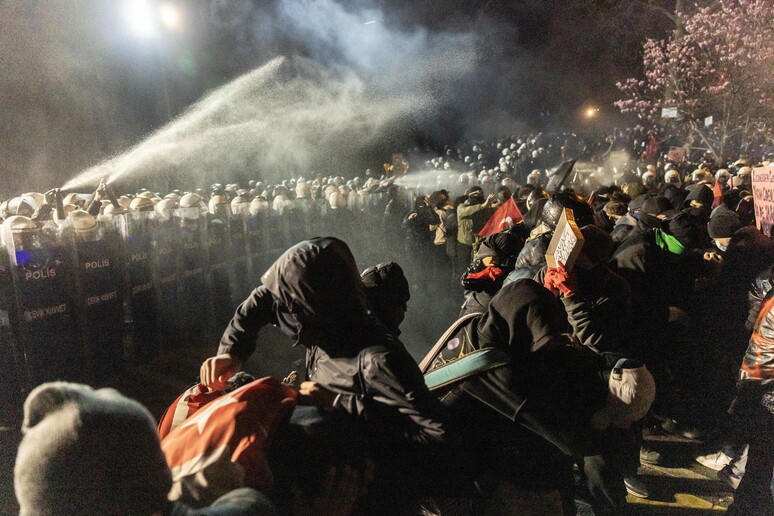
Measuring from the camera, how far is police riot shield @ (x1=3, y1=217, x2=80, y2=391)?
5148mm

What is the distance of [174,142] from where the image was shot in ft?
82.9

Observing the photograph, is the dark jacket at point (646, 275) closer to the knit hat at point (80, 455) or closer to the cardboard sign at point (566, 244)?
the cardboard sign at point (566, 244)

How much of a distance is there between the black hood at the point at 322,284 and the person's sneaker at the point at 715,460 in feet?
12.8

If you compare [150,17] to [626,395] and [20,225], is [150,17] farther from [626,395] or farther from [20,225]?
[626,395]

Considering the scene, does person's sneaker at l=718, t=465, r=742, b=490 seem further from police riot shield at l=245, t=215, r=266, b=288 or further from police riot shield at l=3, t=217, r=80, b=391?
police riot shield at l=245, t=215, r=266, b=288

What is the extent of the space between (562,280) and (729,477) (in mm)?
2442

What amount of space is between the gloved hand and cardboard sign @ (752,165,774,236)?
2543mm

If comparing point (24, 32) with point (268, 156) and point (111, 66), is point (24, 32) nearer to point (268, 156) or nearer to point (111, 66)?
point (111, 66)

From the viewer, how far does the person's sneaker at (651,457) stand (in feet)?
14.4

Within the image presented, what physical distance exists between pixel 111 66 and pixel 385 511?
21592 millimetres

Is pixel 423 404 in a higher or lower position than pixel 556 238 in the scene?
lower

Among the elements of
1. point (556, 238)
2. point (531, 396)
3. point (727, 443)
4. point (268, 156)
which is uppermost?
point (268, 156)

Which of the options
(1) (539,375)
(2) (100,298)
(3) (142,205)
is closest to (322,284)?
(1) (539,375)

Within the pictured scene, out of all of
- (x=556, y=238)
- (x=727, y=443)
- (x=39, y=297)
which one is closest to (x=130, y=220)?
(x=39, y=297)
